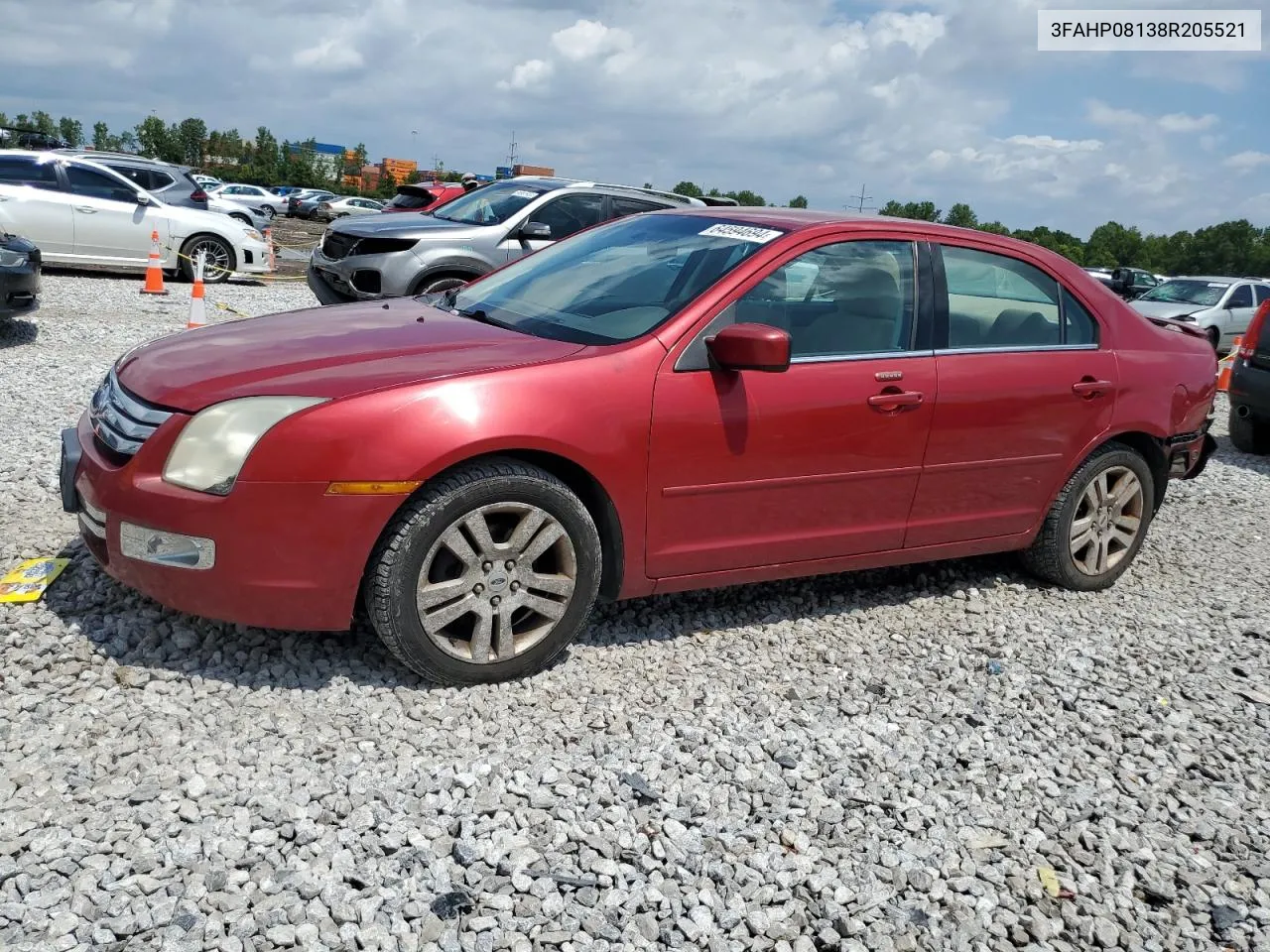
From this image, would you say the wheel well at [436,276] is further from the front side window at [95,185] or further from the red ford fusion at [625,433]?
the front side window at [95,185]

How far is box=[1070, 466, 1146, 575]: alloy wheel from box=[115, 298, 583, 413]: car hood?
9.20 ft

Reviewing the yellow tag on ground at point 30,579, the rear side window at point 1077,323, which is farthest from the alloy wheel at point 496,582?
the rear side window at point 1077,323

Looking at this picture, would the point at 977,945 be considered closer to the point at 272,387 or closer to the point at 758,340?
the point at 758,340

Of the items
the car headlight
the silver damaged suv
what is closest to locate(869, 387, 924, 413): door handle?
the car headlight

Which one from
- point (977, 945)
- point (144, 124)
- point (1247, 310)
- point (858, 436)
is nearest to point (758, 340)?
point (858, 436)

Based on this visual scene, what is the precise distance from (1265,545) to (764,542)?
13.6 ft

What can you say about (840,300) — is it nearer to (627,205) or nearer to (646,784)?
(646,784)

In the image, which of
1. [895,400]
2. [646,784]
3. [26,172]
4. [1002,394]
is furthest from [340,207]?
[646,784]

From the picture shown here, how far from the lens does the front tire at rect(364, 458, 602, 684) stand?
3475mm

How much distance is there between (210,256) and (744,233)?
1295 cm

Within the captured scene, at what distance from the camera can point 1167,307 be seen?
19.3 meters

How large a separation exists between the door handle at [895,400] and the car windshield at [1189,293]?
1749 centimetres

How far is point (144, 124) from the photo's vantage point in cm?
9594

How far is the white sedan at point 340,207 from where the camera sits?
51906mm
